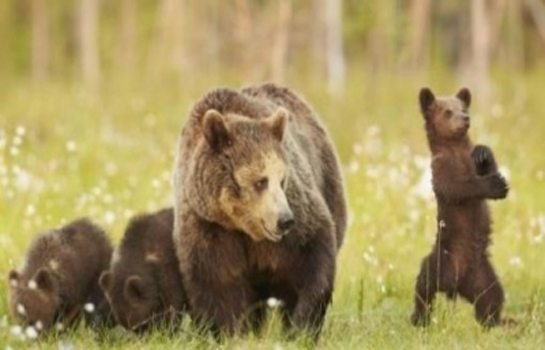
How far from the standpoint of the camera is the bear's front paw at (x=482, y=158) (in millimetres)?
7957

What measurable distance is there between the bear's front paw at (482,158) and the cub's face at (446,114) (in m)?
0.15

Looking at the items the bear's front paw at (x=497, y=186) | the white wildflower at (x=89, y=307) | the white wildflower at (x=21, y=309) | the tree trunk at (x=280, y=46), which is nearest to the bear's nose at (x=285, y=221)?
the white wildflower at (x=89, y=307)

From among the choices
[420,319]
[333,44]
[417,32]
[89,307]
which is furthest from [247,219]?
[417,32]

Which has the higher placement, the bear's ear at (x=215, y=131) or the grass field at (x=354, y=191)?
the bear's ear at (x=215, y=131)

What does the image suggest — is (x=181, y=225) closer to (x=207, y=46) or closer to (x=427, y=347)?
(x=427, y=347)

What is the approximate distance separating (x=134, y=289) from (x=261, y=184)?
1126 mm

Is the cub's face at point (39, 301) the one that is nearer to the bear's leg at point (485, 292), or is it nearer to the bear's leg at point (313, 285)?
the bear's leg at point (313, 285)

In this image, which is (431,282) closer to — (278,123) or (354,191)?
(278,123)

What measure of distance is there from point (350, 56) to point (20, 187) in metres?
33.5

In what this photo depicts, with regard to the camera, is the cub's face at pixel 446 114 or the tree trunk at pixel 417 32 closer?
the cub's face at pixel 446 114

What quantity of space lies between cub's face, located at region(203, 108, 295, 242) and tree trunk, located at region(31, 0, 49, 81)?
1549 inches

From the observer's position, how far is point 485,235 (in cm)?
805

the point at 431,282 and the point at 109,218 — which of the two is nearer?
the point at 431,282

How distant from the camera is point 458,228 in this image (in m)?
8.06
